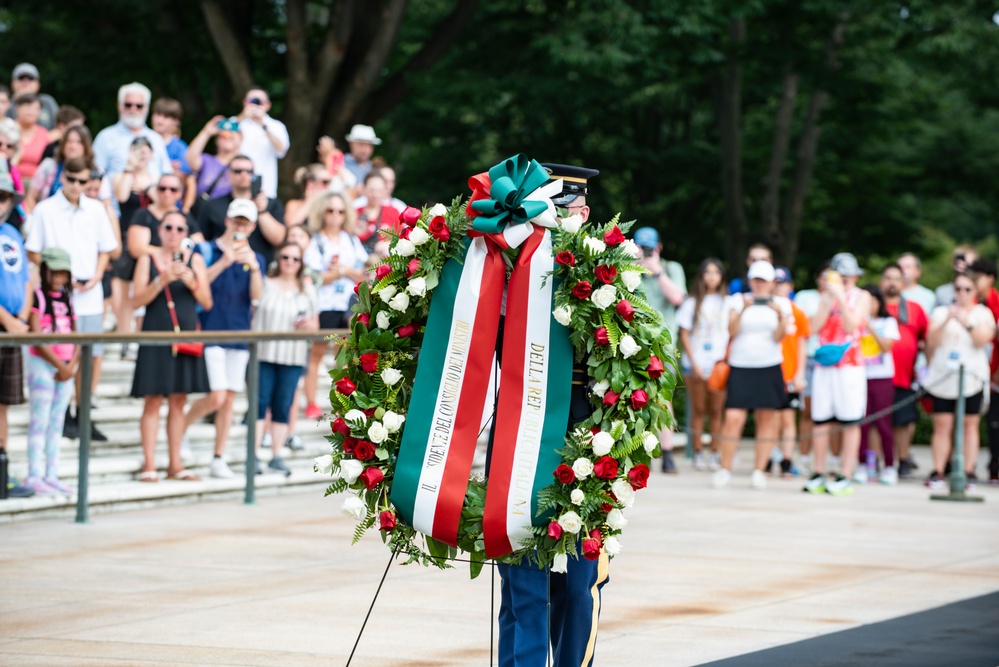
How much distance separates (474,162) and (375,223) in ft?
42.8

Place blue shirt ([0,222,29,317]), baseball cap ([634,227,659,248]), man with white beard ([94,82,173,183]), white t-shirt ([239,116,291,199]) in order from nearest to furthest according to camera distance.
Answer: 1. blue shirt ([0,222,29,317])
2. man with white beard ([94,82,173,183])
3. baseball cap ([634,227,659,248])
4. white t-shirt ([239,116,291,199])

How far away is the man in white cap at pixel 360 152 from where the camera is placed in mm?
17594

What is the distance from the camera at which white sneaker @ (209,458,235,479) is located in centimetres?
1287

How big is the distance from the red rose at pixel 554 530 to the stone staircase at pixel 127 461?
5572 mm

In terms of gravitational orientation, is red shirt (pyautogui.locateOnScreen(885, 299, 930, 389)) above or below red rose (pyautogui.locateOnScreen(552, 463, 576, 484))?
above

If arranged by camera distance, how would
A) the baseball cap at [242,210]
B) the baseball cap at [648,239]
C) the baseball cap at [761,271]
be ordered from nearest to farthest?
the baseball cap at [242,210] → the baseball cap at [761,271] → the baseball cap at [648,239]

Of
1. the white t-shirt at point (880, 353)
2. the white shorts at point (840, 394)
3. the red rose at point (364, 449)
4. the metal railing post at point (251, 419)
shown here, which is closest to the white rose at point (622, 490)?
the red rose at point (364, 449)

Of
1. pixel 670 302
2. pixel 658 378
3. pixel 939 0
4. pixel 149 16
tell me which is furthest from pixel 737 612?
pixel 149 16

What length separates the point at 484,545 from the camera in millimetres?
5340

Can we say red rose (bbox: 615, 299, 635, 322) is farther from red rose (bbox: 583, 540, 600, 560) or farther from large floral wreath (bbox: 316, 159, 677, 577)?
red rose (bbox: 583, 540, 600, 560)

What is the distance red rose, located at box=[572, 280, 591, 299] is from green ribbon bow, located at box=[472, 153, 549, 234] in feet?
0.92

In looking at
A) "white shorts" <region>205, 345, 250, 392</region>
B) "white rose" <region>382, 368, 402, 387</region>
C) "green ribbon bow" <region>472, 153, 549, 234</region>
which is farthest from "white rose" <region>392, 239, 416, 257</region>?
"white shorts" <region>205, 345, 250, 392</region>

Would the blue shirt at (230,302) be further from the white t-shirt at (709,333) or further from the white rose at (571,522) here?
the white rose at (571,522)

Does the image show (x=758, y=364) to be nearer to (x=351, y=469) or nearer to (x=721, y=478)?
(x=721, y=478)
